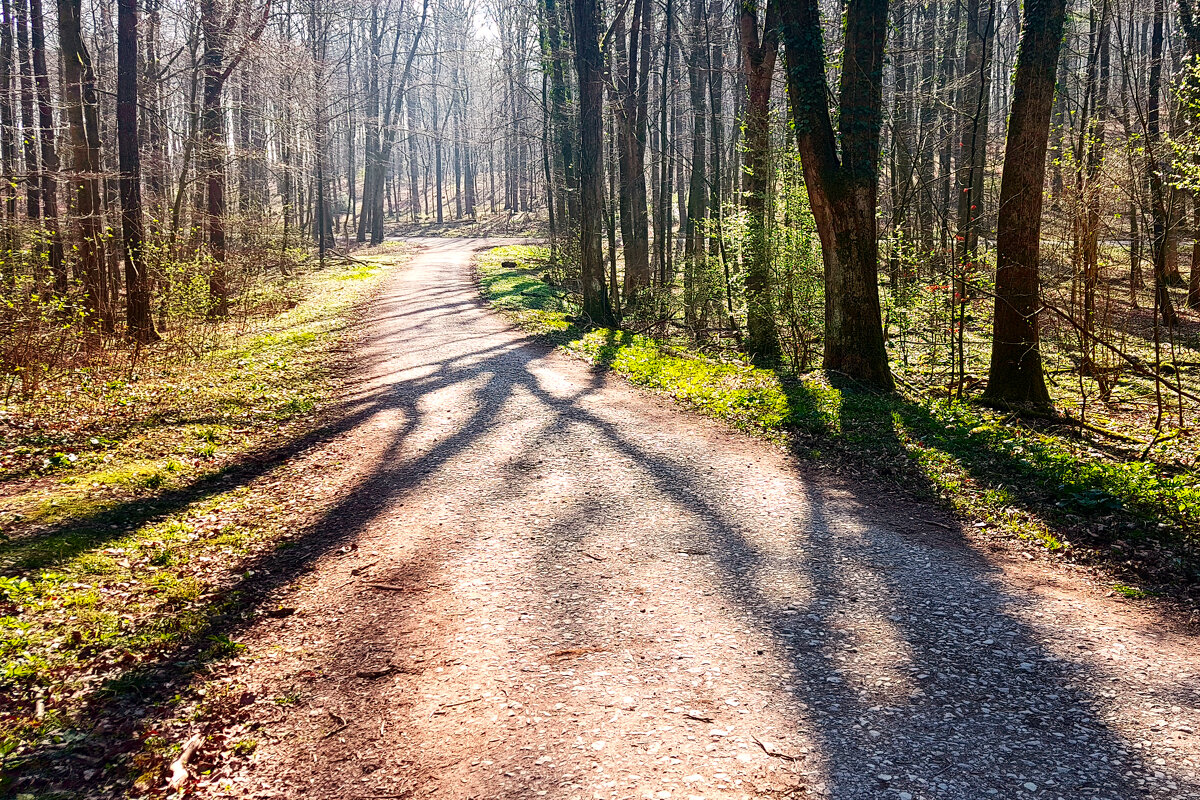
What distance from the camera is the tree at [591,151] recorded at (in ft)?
49.2

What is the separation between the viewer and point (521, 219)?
6056 cm

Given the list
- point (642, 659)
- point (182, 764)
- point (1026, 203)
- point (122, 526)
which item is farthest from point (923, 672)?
point (1026, 203)

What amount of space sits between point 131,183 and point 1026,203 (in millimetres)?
14300

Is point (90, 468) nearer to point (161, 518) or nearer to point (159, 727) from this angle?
point (161, 518)

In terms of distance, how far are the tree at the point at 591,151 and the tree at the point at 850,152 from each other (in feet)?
19.9

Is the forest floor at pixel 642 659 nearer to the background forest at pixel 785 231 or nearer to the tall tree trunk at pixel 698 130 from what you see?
the background forest at pixel 785 231

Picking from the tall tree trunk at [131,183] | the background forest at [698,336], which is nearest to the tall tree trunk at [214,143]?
the background forest at [698,336]

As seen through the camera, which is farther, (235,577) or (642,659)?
(235,577)

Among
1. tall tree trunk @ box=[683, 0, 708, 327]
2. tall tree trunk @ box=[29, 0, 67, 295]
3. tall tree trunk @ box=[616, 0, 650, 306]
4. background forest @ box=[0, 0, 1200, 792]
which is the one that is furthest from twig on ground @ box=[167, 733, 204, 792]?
tall tree trunk @ box=[616, 0, 650, 306]

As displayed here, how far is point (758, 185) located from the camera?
12430 mm

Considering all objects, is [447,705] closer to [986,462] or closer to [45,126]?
[986,462]

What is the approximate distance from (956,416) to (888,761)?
236 inches

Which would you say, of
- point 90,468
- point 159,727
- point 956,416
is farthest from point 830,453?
point 90,468

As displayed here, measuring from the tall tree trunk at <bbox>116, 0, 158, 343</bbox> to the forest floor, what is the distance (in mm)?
8130
